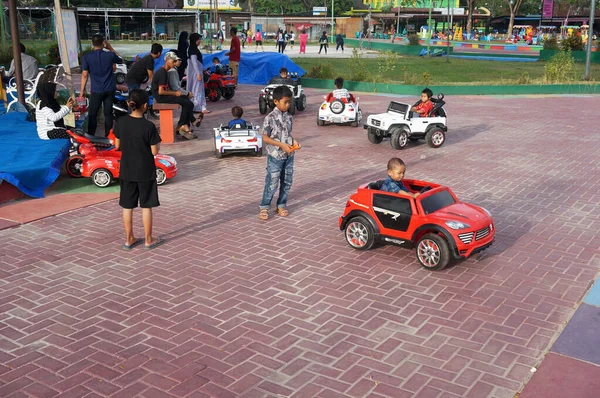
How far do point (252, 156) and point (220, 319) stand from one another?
6.82 m

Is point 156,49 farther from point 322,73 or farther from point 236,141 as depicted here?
point 322,73

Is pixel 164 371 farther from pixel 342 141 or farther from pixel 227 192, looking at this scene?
pixel 342 141

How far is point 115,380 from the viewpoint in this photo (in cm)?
447

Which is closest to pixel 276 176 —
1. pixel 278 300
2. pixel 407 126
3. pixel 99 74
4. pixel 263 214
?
pixel 263 214

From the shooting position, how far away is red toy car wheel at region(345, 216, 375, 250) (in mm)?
6914

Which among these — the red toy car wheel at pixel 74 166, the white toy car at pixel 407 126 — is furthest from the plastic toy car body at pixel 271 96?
the red toy car wheel at pixel 74 166

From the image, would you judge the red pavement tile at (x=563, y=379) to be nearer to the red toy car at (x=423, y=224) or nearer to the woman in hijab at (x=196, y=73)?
the red toy car at (x=423, y=224)

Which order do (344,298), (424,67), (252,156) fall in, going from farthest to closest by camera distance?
(424,67)
(252,156)
(344,298)

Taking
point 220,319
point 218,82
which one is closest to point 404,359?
point 220,319

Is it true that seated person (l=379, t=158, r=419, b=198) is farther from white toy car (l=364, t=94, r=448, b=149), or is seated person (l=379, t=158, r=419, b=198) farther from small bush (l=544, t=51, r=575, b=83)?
small bush (l=544, t=51, r=575, b=83)

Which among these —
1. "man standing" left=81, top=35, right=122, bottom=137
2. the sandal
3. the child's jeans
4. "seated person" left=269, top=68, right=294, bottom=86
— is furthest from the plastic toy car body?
the sandal

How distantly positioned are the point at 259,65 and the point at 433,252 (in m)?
19.4

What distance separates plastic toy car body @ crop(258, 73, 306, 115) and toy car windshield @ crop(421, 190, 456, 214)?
9772mm

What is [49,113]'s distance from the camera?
10.5m
